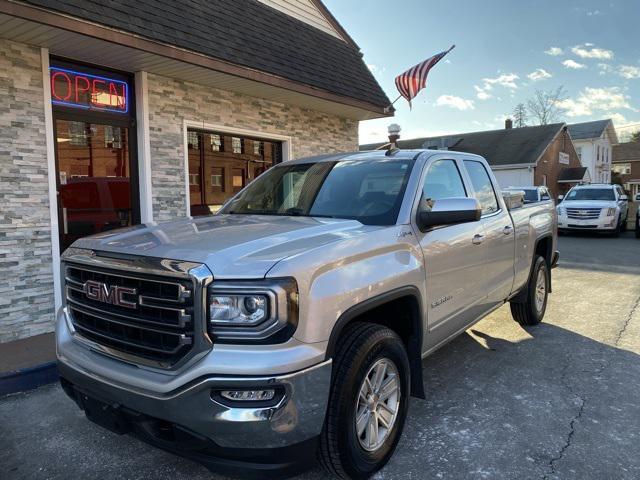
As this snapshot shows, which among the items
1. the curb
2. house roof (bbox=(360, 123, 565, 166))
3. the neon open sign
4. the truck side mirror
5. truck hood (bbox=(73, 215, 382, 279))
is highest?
house roof (bbox=(360, 123, 565, 166))

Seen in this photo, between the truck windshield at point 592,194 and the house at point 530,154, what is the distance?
1147cm

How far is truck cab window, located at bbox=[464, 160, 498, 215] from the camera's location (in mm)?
4434

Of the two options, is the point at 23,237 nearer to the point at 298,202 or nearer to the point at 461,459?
the point at 298,202

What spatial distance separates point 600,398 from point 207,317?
3.30 meters

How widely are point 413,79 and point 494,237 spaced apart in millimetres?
5867

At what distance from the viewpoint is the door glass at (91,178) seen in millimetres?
6016

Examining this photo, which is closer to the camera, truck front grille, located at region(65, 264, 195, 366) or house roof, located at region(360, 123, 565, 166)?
truck front grille, located at region(65, 264, 195, 366)

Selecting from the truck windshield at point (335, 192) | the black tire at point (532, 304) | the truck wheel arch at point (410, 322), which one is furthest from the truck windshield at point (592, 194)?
the truck wheel arch at point (410, 322)

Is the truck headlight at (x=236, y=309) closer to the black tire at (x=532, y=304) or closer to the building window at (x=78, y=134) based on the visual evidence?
the black tire at (x=532, y=304)

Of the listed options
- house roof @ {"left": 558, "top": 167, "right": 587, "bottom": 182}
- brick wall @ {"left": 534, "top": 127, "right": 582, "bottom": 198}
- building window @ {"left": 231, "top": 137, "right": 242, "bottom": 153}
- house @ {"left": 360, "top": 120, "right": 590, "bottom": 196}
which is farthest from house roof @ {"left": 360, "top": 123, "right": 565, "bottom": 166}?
building window @ {"left": 231, "top": 137, "right": 242, "bottom": 153}

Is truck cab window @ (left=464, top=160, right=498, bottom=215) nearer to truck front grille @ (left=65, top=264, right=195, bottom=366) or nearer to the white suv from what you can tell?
truck front grille @ (left=65, top=264, right=195, bottom=366)

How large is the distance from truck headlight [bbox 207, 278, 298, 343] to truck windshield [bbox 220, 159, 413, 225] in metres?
1.11

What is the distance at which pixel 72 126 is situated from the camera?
6082 millimetres

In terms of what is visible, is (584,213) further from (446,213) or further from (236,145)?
(446,213)
